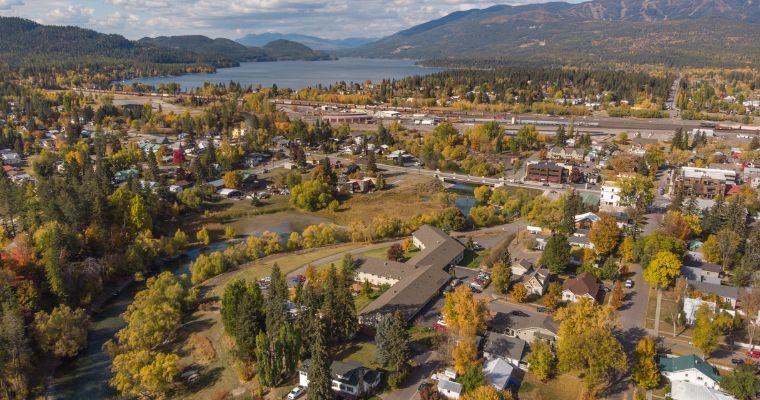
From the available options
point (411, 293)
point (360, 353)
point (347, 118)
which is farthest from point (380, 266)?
point (347, 118)

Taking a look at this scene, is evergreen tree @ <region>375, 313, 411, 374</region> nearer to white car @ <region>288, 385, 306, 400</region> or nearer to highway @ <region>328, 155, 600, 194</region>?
white car @ <region>288, 385, 306, 400</region>

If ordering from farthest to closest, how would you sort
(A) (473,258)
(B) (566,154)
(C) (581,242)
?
(B) (566,154)
(A) (473,258)
(C) (581,242)

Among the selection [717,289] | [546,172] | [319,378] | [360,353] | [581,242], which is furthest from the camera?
[546,172]

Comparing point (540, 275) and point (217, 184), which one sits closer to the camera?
point (540, 275)

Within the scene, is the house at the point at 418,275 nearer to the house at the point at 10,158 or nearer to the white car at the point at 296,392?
the white car at the point at 296,392

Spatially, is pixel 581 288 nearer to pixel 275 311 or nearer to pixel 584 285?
pixel 584 285

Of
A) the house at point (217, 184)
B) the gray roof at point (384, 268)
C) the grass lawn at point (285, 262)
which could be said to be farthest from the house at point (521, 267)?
the house at point (217, 184)

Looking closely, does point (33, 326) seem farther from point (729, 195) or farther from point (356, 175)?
point (729, 195)

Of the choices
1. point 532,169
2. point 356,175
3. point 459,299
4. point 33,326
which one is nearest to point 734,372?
point 459,299
